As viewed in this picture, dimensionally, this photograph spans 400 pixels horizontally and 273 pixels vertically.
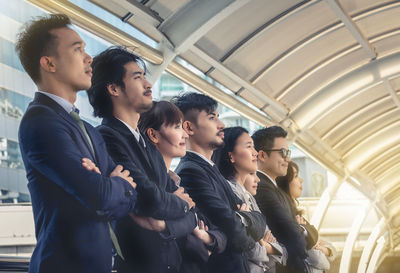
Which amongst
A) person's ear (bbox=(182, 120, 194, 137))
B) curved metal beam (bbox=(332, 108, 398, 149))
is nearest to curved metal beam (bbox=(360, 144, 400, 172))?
curved metal beam (bbox=(332, 108, 398, 149))

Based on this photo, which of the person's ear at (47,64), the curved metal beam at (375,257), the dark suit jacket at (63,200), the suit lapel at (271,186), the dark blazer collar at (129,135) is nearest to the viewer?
the dark suit jacket at (63,200)

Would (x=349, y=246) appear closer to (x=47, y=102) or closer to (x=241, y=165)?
(x=241, y=165)

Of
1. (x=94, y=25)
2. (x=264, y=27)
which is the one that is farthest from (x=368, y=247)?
(x=94, y=25)

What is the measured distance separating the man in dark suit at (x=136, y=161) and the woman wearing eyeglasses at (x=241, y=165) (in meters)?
1.28

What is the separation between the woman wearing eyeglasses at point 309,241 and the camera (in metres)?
5.54

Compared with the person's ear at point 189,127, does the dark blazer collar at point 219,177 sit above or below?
below

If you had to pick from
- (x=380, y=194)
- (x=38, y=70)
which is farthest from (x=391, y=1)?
(x=380, y=194)

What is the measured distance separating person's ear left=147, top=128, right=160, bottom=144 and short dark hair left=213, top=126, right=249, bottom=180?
116 centimetres

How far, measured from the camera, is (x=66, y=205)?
2695 mm

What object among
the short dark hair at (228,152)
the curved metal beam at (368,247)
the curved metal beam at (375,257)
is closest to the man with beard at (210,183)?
the short dark hair at (228,152)

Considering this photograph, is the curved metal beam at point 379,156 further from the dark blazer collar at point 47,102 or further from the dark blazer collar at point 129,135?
the dark blazer collar at point 47,102

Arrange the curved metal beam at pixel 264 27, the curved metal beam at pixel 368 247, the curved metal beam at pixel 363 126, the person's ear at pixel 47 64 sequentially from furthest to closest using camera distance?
the curved metal beam at pixel 368 247 → the curved metal beam at pixel 363 126 → the curved metal beam at pixel 264 27 → the person's ear at pixel 47 64

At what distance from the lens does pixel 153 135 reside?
386 cm

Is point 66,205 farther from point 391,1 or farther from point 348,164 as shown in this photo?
point 348,164
